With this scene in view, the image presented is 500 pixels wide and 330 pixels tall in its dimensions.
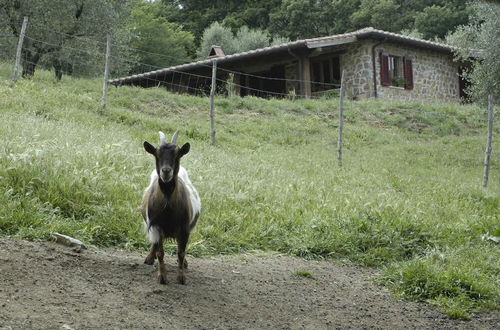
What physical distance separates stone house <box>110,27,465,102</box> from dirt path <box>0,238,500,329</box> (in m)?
19.2

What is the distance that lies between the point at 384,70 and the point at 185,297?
23606 mm

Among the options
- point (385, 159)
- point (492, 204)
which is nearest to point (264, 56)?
point (385, 159)

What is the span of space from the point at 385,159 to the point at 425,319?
34.4 feet

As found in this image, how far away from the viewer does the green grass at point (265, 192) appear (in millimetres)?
6730

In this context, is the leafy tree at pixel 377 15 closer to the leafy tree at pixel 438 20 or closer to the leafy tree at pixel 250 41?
the leafy tree at pixel 438 20

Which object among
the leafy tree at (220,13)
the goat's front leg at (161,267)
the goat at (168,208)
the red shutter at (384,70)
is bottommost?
the goat's front leg at (161,267)

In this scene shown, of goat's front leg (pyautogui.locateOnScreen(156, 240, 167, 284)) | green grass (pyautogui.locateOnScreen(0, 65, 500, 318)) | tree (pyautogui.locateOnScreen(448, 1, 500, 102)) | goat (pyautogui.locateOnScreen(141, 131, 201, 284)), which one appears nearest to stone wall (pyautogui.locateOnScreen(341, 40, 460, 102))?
tree (pyautogui.locateOnScreen(448, 1, 500, 102))

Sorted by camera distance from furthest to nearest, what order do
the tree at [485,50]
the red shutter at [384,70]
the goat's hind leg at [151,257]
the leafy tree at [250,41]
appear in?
the leafy tree at [250,41]
the red shutter at [384,70]
the tree at [485,50]
the goat's hind leg at [151,257]

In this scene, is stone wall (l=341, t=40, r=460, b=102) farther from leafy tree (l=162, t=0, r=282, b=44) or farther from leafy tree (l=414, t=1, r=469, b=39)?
leafy tree (l=162, t=0, r=282, b=44)

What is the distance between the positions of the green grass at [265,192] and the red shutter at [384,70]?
367 inches

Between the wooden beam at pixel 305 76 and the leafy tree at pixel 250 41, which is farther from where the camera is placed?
the leafy tree at pixel 250 41

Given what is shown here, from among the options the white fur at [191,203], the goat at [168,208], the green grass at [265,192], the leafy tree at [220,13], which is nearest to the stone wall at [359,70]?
the green grass at [265,192]

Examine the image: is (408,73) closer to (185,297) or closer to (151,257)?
(151,257)

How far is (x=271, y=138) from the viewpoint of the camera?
1734 centimetres
